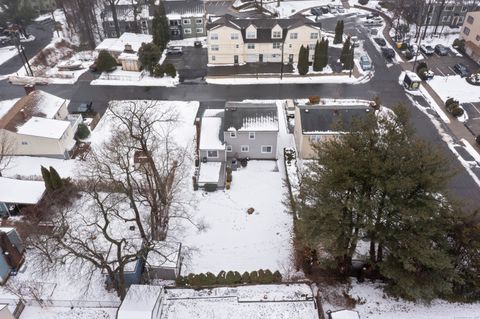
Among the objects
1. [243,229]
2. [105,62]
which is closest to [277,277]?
[243,229]

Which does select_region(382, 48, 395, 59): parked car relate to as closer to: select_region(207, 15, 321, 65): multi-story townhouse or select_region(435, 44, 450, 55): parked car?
select_region(435, 44, 450, 55): parked car

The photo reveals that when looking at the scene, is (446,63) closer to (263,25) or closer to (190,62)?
(263,25)

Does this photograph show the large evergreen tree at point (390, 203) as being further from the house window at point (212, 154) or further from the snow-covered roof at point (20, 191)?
the snow-covered roof at point (20, 191)

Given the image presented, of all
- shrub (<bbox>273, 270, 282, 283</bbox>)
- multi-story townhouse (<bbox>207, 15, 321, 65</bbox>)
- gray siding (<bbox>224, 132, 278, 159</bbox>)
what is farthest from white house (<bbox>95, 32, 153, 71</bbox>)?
shrub (<bbox>273, 270, 282, 283</bbox>)

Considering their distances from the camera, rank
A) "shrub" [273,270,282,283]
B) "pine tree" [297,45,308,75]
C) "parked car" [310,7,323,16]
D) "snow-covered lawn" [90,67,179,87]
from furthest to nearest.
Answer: "parked car" [310,7,323,16] < "snow-covered lawn" [90,67,179,87] < "pine tree" [297,45,308,75] < "shrub" [273,270,282,283]

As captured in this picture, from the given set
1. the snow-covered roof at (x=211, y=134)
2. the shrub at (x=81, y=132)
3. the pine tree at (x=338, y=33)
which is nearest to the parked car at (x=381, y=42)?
the pine tree at (x=338, y=33)

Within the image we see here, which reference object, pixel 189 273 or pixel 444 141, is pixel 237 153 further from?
pixel 444 141

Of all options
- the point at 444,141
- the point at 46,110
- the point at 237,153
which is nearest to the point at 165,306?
the point at 237,153
